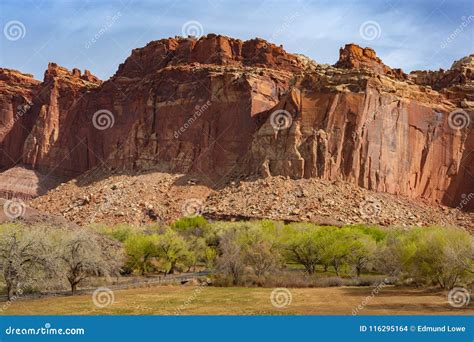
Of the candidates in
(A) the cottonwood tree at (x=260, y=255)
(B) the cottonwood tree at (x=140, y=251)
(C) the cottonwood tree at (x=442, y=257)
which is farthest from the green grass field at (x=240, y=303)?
(B) the cottonwood tree at (x=140, y=251)

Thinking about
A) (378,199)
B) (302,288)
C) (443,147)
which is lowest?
(302,288)

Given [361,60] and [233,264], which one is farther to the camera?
[361,60]

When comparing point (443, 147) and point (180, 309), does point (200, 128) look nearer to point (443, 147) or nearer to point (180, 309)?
point (443, 147)

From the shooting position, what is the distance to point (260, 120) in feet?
374

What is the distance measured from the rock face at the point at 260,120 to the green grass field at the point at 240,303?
55.9 metres

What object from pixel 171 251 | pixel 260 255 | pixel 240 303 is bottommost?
pixel 240 303

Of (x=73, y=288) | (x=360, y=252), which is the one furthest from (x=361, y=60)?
(x=73, y=288)

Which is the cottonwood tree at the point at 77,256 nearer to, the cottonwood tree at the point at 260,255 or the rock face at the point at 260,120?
the cottonwood tree at the point at 260,255

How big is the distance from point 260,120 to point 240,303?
7463 cm

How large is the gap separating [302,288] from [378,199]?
52.3m

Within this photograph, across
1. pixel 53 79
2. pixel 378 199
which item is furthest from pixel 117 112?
pixel 378 199

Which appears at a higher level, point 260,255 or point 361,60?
point 361,60

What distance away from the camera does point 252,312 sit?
121ft

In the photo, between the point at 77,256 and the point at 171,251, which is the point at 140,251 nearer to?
the point at 171,251
